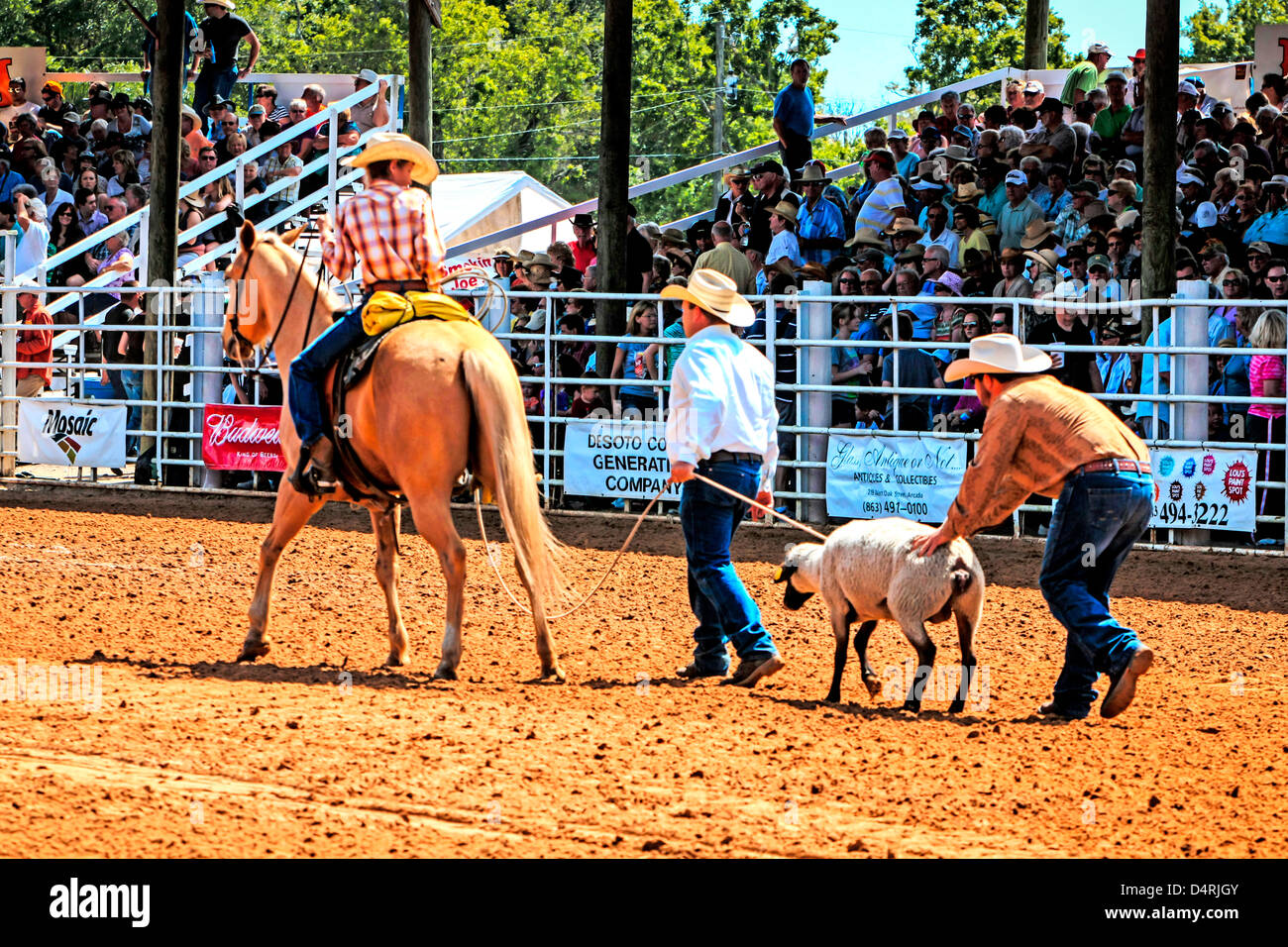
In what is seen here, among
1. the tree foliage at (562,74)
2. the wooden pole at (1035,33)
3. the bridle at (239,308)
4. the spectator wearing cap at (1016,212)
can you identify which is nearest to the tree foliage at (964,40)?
the tree foliage at (562,74)

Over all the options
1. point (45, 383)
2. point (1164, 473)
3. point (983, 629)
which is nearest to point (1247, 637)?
point (983, 629)

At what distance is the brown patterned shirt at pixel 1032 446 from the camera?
7250mm

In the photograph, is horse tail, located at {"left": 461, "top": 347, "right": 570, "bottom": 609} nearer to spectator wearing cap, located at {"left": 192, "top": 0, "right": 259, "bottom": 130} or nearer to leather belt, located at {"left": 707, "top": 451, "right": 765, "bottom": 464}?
leather belt, located at {"left": 707, "top": 451, "right": 765, "bottom": 464}

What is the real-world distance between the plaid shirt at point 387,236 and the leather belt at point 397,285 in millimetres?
17

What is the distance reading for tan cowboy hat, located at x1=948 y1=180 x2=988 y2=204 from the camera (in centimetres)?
1545

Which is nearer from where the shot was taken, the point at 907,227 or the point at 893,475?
the point at 893,475

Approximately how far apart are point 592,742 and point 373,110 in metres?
16.6

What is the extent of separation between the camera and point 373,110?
848 inches

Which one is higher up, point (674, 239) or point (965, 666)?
point (674, 239)

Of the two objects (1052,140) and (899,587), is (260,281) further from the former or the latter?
(1052,140)

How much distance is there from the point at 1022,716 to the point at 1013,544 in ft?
18.5

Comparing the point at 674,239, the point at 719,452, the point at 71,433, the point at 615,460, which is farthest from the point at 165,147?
the point at 719,452

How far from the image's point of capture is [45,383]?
60.6 feet
